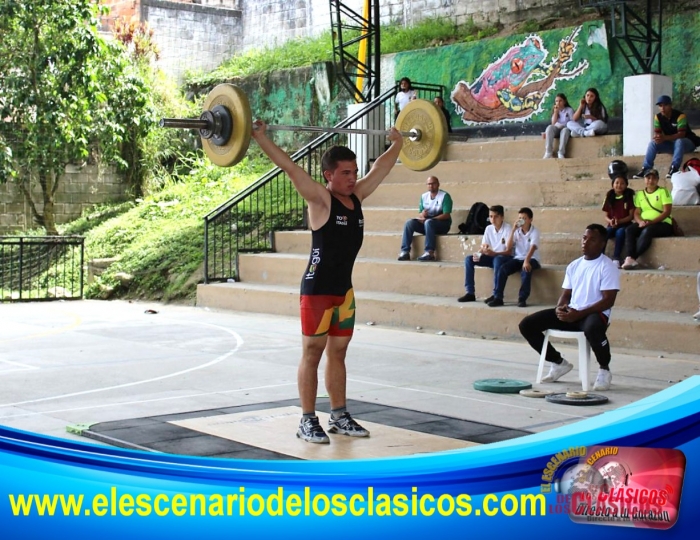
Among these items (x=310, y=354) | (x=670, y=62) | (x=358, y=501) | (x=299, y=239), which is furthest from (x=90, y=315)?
(x=358, y=501)

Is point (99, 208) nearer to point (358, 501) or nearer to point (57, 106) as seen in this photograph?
point (57, 106)

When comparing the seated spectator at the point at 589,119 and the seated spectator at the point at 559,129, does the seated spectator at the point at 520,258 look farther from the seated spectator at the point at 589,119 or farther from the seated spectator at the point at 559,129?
the seated spectator at the point at 589,119

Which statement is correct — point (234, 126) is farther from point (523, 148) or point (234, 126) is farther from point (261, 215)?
point (261, 215)

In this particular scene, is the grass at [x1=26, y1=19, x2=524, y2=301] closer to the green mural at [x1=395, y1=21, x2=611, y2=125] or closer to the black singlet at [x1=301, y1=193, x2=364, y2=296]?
the green mural at [x1=395, y1=21, x2=611, y2=125]

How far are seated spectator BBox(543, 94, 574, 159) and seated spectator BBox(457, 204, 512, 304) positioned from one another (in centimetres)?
339

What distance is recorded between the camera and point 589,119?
15.6m

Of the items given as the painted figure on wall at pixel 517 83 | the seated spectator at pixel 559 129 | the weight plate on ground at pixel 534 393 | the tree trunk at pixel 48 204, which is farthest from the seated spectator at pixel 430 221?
the tree trunk at pixel 48 204

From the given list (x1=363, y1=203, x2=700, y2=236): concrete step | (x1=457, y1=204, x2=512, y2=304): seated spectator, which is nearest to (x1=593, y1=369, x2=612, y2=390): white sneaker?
(x1=457, y1=204, x2=512, y2=304): seated spectator

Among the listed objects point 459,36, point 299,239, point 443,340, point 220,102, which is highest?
point 459,36

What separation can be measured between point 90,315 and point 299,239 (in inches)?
153

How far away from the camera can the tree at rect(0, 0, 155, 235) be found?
65.1 ft

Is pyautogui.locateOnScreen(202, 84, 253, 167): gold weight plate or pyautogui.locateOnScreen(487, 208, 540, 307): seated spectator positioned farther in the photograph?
pyautogui.locateOnScreen(487, 208, 540, 307): seated spectator

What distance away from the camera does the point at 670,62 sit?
53.6ft

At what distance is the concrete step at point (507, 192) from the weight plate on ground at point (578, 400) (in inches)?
245
